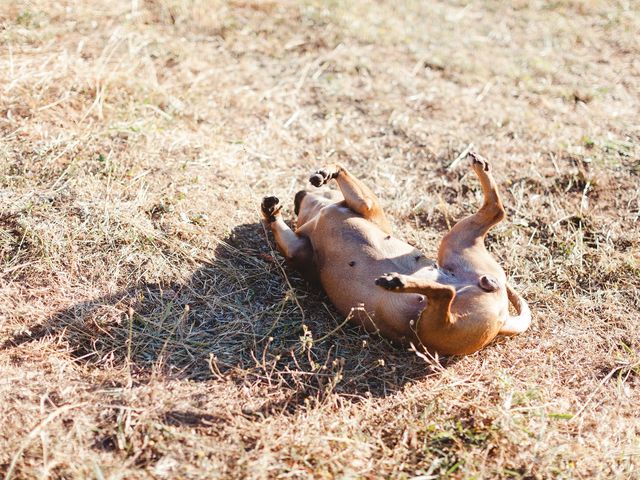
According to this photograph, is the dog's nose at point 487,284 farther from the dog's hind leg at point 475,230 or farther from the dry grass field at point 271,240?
the dry grass field at point 271,240

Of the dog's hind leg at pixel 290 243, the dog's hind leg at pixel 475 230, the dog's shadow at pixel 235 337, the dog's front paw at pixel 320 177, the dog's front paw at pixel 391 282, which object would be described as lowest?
the dog's shadow at pixel 235 337

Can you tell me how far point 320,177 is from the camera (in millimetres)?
4176

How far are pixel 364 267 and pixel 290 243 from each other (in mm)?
555

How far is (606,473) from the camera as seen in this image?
10.3 feet

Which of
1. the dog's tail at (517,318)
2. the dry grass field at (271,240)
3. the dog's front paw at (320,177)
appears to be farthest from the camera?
the dog's front paw at (320,177)

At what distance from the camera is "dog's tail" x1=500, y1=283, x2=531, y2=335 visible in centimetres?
385

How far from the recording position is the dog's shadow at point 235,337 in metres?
3.51

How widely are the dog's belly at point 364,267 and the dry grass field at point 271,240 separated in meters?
0.15

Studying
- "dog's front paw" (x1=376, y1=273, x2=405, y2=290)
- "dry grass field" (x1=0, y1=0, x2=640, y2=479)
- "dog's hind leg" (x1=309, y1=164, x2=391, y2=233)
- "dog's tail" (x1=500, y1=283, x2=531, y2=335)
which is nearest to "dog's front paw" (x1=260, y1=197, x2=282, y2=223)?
"dry grass field" (x1=0, y1=0, x2=640, y2=479)

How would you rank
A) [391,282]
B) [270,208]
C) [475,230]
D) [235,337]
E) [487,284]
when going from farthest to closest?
[270,208] < [475,230] < [235,337] < [487,284] < [391,282]

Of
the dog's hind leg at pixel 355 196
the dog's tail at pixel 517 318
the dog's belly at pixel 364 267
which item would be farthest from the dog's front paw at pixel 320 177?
the dog's tail at pixel 517 318

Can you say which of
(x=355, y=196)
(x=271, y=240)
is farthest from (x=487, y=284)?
(x=271, y=240)

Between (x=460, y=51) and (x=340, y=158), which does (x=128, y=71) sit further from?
(x=460, y=51)

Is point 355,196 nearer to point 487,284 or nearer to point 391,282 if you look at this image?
point 487,284
